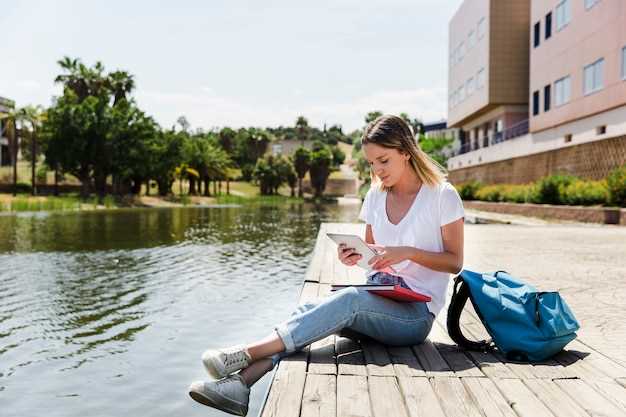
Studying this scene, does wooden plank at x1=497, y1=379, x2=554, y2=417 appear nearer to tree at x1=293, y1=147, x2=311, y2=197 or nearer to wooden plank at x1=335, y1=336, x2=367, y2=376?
wooden plank at x1=335, y1=336, x2=367, y2=376

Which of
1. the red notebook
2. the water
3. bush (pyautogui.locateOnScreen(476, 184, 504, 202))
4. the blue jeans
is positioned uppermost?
bush (pyautogui.locateOnScreen(476, 184, 504, 202))

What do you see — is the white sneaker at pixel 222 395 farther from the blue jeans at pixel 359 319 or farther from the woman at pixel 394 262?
the blue jeans at pixel 359 319

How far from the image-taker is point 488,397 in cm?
300

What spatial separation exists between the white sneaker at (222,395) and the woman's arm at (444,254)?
1067 millimetres

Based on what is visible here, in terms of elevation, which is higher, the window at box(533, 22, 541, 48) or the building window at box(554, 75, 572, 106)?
the window at box(533, 22, 541, 48)

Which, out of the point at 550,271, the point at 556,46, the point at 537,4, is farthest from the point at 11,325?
the point at 537,4

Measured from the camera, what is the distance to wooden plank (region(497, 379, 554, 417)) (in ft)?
9.20

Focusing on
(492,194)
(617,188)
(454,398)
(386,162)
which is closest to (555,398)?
(454,398)

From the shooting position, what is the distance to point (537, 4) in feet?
108

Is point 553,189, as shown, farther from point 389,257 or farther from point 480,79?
point 389,257

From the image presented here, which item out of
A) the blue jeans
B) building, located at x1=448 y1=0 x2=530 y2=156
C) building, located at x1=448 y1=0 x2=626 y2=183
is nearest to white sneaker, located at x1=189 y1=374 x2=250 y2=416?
the blue jeans

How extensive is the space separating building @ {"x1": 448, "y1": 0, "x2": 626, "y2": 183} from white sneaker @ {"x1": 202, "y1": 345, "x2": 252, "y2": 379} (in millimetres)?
20015

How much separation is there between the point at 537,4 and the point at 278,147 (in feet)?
323

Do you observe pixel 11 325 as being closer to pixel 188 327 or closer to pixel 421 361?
pixel 188 327
